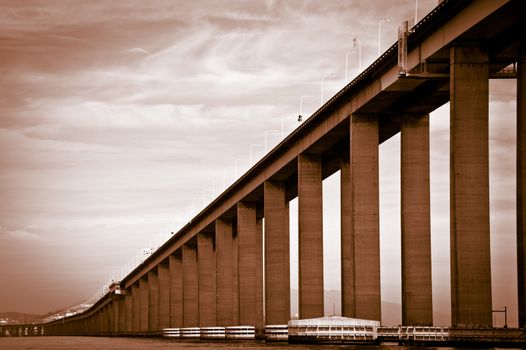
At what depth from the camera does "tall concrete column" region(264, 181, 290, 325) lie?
122m

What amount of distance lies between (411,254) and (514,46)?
23322 millimetres

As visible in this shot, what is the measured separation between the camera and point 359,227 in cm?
8906

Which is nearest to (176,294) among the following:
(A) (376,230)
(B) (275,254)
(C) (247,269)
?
(C) (247,269)

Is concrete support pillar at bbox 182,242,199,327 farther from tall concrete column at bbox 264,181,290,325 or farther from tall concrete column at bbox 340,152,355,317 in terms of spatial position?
tall concrete column at bbox 340,152,355,317

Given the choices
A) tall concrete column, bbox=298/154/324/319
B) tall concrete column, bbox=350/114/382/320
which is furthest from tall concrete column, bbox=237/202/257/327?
tall concrete column, bbox=350/114/382/320

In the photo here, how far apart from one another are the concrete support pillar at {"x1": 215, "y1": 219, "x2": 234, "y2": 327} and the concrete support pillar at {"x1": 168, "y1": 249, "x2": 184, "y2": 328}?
1357 inches

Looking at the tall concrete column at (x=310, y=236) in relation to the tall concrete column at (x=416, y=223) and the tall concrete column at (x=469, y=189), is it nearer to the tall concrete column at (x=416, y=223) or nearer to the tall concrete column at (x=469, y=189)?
the tall concrete column at (x=416, y=223)

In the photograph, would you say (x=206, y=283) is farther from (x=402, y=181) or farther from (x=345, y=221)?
(x=402, y=181)

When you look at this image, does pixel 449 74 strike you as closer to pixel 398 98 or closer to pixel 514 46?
pixel 514 46

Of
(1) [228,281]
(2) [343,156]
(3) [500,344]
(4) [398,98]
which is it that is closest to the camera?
(3) [500,344]

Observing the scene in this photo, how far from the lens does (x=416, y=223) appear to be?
8762cm

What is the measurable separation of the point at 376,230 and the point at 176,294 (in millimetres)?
102790

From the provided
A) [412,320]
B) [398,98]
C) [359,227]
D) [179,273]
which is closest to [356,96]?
[398,98]

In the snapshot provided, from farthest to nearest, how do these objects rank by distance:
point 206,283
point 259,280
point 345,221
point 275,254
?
1. point 206,283
2. point 259,280
3. point 275,254
4. point 345,221
